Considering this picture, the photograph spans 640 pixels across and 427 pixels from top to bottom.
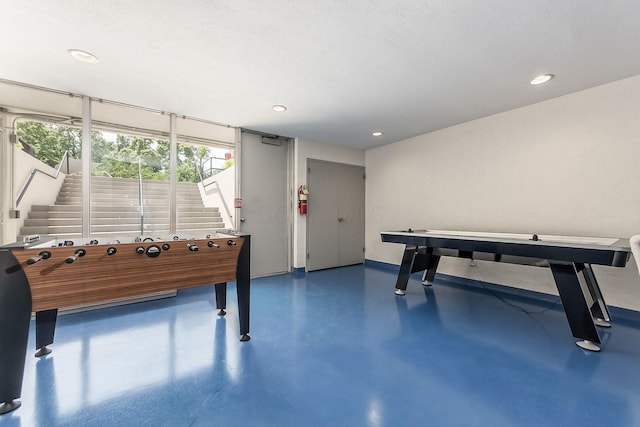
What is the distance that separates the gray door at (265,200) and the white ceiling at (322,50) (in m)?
1.11

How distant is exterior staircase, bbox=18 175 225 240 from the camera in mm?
3168

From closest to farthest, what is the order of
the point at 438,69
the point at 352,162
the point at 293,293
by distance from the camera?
the point at 438,69
the point at 293,293
the point at 352,162

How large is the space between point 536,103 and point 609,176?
1.15 meters

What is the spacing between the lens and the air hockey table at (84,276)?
1476 millimetres

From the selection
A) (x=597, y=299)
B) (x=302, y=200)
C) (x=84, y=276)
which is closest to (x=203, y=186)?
(x=302, y=200)

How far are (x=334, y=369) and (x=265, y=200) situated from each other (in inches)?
123

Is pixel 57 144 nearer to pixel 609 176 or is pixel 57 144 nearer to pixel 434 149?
pixel 434 149

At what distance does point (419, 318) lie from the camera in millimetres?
2758

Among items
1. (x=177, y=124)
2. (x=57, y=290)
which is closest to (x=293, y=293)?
(x=57, y=290)

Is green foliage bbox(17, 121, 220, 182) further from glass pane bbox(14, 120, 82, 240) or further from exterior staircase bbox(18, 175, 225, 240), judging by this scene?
exterior staircase bbox(18, 175, 225, 240)

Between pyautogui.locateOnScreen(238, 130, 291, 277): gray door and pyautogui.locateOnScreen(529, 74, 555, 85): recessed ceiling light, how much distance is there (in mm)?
3466

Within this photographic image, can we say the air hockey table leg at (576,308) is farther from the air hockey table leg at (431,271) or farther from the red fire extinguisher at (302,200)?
the red fire extinguisher at (302,200)

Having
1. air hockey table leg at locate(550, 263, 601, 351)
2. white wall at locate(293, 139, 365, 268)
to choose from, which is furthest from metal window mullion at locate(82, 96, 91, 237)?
air hockey table leg at locate(550, 263, 601, 351)

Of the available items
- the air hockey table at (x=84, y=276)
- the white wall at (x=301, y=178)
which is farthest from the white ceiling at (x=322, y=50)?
the air hockey table at (x=84, y=276)
